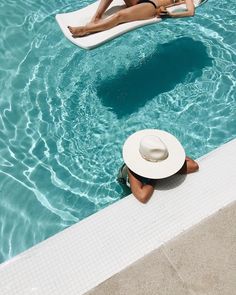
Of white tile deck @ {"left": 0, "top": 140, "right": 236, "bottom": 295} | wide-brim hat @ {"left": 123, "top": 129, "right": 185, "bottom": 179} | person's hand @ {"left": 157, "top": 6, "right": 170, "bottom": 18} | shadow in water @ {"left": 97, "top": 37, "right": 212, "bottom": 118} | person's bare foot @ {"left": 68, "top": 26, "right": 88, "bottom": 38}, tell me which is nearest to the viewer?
white tile deck @ {"left": 0, "top": 140, "right": 236, "bottom": 295}

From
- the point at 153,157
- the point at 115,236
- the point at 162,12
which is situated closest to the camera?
the point at 115,236

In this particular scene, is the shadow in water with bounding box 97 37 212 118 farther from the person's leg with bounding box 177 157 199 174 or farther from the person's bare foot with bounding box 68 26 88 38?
the person's leg with bounding box 177 157 199 174

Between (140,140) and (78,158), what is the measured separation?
1390 millimetres

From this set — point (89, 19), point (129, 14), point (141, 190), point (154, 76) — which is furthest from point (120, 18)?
point (141, 190)

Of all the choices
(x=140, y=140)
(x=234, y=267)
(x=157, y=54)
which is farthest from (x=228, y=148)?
(x=157, y=54)

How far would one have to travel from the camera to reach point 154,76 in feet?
24.6

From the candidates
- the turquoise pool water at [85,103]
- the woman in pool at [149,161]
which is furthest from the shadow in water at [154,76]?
the woman in pool at [149,161]

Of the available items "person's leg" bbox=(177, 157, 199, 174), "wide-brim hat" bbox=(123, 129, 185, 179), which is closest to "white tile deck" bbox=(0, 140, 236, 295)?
"person's leg" bbox=(177, 157, 199, 174)

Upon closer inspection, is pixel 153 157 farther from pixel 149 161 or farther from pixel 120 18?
pixel 120 18

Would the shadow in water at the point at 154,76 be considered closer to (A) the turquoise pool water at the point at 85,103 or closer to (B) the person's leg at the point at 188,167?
(A) the turquoise pool water at the point at 85,103

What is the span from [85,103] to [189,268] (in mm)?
3282

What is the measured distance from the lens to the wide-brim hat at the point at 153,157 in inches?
189

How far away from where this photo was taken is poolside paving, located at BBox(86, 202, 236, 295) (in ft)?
14.2

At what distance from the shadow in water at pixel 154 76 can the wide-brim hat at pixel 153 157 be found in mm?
1866
